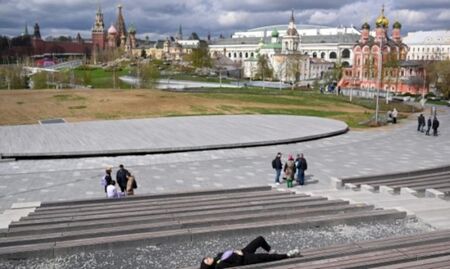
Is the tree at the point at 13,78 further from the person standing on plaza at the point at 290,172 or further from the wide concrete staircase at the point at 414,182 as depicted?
the wide concrete staircase at the point at 414,182

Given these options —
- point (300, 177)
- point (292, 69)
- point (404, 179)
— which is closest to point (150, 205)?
point (300, 177)

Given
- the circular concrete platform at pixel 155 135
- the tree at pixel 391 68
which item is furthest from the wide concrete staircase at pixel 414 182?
the tree at pixel 391 68

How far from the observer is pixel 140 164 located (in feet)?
73.5

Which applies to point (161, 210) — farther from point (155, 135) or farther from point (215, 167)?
point (155, 135)

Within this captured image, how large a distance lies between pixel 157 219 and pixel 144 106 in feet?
113

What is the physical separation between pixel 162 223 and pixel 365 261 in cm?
428

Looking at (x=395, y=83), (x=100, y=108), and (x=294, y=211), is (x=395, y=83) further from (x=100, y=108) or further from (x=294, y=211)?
(x=294, y=211)

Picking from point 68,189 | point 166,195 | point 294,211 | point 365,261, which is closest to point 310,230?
point 294,211

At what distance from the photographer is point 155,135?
29578mm

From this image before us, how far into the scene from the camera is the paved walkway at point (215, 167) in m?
17.8

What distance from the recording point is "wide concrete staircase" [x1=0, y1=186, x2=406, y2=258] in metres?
7.94

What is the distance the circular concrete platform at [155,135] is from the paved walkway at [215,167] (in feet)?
2.44

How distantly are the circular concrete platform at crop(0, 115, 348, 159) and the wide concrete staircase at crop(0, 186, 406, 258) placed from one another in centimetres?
1231

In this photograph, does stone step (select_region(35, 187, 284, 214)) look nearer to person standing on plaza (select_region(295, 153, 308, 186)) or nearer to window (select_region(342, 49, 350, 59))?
person standing on plaza (select_region(295, 153, 308, 186))
